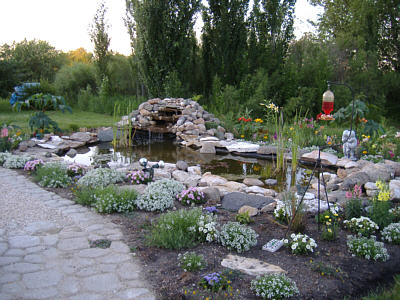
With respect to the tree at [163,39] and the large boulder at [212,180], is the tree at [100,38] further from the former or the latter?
the large boulder at [212,180]

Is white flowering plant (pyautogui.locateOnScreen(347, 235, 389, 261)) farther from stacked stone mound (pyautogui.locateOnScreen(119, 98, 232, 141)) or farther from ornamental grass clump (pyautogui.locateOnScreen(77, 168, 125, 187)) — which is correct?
stacked stone mound (pyautogui.locateOnScreen(119, 98, 232, 141))

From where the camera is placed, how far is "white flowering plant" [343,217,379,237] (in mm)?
3452

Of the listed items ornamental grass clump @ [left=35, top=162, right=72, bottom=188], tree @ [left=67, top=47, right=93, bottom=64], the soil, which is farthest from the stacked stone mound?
tree @ [left=67, top=47, right=93, bottom=64]

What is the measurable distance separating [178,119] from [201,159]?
2785 millimetres

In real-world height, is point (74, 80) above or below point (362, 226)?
above

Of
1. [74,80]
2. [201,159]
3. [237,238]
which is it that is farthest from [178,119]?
[74,80]

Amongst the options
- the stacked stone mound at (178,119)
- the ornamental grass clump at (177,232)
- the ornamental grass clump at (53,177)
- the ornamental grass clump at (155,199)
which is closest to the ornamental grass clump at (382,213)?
the ornamental grass clump at (177,232)

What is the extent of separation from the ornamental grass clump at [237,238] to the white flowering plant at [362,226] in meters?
1.12

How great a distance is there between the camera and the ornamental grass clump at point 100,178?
15.9 ft

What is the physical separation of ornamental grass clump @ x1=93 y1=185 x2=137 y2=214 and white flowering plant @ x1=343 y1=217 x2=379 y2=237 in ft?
8.03

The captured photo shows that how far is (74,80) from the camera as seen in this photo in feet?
54.3

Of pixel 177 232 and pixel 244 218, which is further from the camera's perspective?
pixel 244 218

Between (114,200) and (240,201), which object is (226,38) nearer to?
(240,201)

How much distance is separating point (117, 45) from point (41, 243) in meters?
14.9
